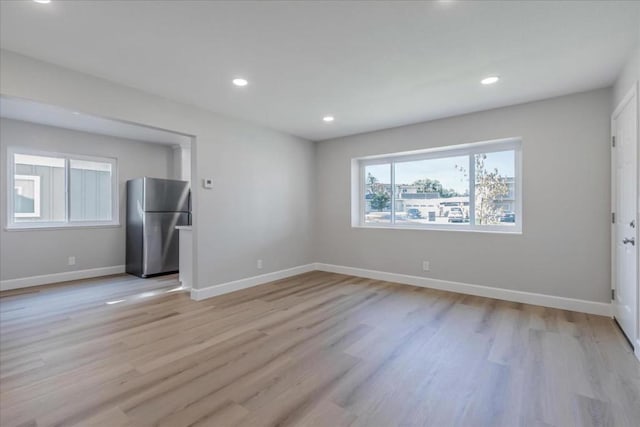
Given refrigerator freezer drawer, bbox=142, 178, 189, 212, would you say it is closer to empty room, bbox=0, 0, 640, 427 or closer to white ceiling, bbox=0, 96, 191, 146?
empty room, bbox=0, 0, 640, 427

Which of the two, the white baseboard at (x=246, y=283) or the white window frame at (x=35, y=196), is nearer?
the white baseboard at (x=246, y=283)

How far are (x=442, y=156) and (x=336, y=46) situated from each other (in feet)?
A: 9.15

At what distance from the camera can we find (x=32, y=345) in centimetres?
260

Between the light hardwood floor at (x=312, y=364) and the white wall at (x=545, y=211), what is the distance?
0.48 m

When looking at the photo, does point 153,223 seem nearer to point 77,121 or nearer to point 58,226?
point 58,226

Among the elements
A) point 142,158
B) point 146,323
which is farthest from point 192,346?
point 142,158

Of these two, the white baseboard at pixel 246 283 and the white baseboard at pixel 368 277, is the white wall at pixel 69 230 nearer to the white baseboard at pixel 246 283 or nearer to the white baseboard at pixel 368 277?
the white baseboard at pixel 368 277

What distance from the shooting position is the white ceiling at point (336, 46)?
201 cm

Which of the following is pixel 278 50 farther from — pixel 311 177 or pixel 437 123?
pixel 311 177

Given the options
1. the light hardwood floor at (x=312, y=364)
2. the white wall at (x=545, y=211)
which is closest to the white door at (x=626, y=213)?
the white wall at (x=545, y=211)

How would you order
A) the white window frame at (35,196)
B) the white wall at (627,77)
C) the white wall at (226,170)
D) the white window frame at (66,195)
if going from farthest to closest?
the white window frame at (35,196)
the white window frame at (66,195)
the white wall at (226,170)
the white wall at (627,77)

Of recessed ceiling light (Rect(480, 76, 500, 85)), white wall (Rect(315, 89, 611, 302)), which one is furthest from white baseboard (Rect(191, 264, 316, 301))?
recessed ceiling light (Rect(480, 76, 500, 85))

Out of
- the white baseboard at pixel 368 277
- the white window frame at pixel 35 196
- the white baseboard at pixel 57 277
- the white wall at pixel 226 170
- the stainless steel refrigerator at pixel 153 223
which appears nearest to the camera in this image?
the white wall at pixel 226 170

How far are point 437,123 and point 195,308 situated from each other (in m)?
4.08
